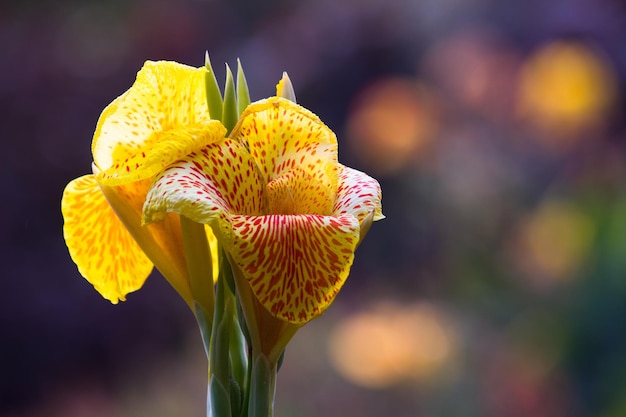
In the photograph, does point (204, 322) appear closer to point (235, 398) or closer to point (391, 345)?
point (235, 398)

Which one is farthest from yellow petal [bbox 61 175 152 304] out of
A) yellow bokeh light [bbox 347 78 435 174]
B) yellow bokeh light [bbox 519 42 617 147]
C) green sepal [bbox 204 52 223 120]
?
yellow bokeh light [bbox 519 42 617 147]

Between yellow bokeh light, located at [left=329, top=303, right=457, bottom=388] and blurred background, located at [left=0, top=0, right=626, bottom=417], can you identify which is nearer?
blurred background, located at [left=0, top=0, right=626, bottom=417]

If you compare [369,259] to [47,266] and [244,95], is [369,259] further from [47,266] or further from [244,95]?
[244,95]

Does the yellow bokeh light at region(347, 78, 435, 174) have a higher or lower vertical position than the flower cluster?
lower

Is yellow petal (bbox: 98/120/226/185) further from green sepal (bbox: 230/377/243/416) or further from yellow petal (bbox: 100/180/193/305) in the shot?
green sepal (bbox: 230/377/243/416)

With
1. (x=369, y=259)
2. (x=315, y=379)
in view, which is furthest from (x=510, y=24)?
(x=315, y=379)
